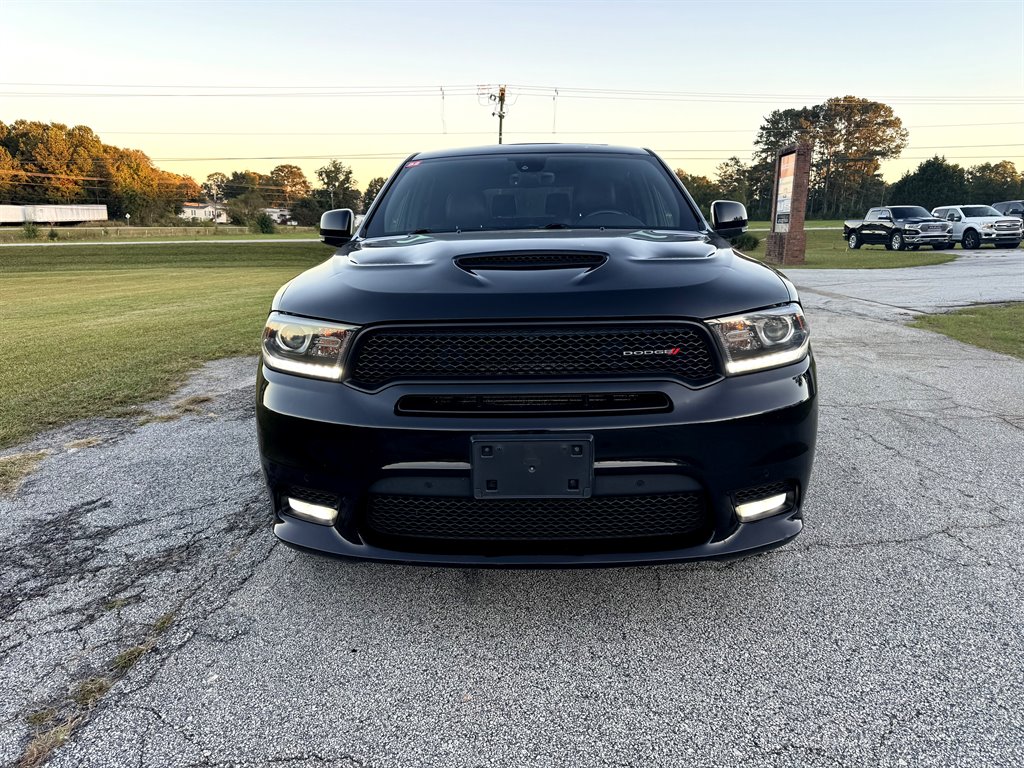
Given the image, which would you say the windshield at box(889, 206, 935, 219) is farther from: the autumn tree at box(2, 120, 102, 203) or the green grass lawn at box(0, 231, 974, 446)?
the autumn tree at box(2, 120, 102, 203)

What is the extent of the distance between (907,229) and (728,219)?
1026 inches

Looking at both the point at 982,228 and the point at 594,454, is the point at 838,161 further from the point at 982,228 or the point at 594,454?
the point at 594,454

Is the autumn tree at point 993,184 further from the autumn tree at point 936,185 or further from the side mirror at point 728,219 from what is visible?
the side mirror at point 728,219

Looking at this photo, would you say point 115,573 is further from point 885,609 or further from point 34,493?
point 885,609

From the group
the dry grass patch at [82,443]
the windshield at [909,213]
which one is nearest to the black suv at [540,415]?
the dry grass patch at [82,443]

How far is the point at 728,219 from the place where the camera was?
3.42 meters

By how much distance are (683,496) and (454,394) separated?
2.41ft

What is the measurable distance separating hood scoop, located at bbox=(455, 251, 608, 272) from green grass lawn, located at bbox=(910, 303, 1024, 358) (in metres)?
6.12

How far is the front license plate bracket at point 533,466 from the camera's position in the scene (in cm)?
186

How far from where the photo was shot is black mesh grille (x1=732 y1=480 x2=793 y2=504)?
198 centimetres

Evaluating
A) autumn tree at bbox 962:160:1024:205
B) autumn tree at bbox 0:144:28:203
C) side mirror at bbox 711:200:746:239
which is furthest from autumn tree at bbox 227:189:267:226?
side mirror at bbox 711:200:746:239

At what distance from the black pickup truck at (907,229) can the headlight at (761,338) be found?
2728 cm

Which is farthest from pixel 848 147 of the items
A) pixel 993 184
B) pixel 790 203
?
pixel 790 203

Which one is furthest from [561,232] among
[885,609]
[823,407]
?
[823,407]
